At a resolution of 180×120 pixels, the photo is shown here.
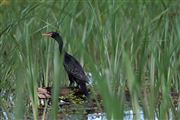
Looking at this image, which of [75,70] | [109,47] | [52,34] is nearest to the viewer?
[109,47]

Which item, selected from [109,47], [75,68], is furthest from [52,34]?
[109,47]

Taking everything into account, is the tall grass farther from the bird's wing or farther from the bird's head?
the bird's wing

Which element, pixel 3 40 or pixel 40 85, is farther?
pixel 40 85

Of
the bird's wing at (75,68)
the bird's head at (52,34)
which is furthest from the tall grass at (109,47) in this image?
the bird's wing at (75,68)

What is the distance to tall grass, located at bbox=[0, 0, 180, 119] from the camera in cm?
320

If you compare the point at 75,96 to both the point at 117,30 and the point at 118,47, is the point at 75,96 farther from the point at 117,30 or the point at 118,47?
the point at 118,47

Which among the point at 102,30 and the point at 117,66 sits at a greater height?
the point at 102,30

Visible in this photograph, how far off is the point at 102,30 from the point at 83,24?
1.68m

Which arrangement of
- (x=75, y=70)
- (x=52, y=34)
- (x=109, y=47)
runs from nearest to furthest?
(x=109, y=47) < (x=52, y=34) < (x=75, y=70)

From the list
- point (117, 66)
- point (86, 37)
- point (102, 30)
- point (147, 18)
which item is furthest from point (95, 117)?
point (86, 37)

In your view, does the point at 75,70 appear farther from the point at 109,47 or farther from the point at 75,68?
the point at 109,47

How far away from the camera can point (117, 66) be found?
415 centimetres

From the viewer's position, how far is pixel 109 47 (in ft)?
17.1

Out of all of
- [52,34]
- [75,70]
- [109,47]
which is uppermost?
[52,34]
